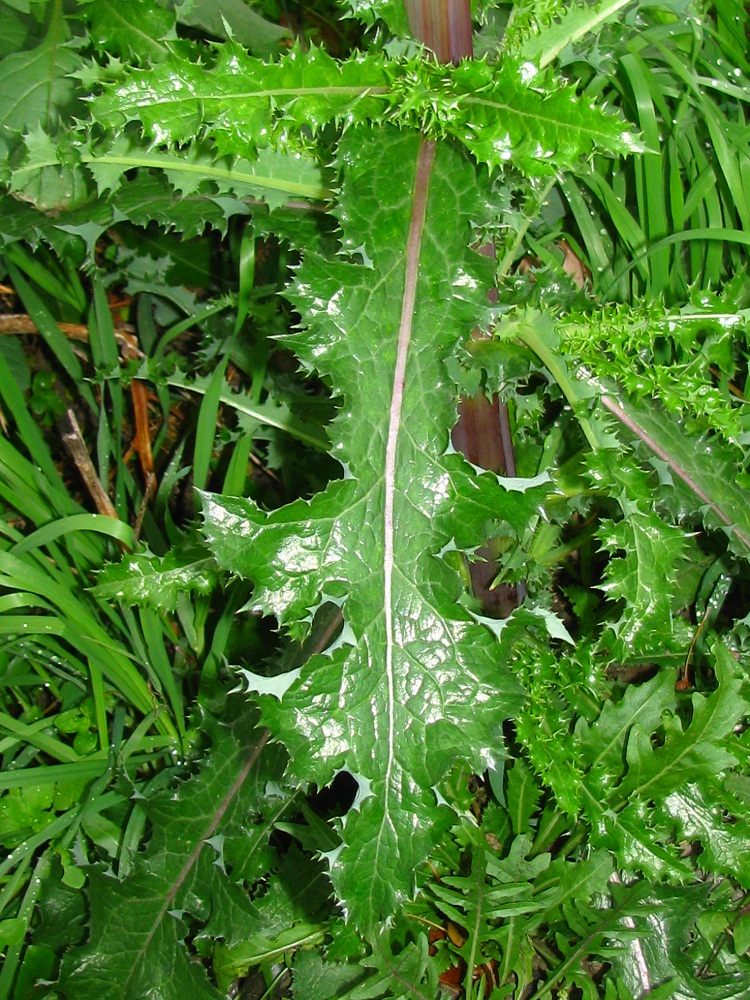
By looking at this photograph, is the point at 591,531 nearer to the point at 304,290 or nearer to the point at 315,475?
the point at 315,475

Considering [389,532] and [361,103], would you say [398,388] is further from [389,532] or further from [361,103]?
[361,103]

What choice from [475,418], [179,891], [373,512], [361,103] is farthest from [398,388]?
[179,891]

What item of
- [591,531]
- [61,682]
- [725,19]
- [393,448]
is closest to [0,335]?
[61,682]

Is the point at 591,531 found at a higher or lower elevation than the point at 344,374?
lower

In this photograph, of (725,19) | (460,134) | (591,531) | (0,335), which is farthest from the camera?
(0,335)

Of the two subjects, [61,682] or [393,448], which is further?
[61,682]

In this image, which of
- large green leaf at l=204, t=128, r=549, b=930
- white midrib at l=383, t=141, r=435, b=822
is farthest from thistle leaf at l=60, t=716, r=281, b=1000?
white midrib at l=383, t=141, r=435, b=822

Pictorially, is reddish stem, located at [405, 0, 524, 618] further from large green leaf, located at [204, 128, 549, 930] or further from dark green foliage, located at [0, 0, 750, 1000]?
large green leaf, located at [204, 128, 549, 930]

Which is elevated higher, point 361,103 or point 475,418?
point 361,103
